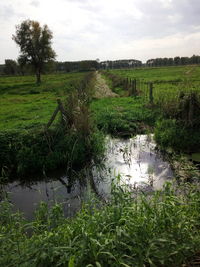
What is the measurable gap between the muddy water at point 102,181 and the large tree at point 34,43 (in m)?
37.7

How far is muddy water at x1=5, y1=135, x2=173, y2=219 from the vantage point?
614 cm

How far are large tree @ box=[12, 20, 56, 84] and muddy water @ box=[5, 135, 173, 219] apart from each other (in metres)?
37.7

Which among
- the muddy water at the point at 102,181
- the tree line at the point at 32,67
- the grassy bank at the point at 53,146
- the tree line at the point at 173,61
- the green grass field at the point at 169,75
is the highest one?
the tree line at the point at 173,61

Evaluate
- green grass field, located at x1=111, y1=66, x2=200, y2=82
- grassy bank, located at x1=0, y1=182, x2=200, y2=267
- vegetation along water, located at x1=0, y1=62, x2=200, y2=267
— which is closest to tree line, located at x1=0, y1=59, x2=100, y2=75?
green grass field, located at x1=111, y1=66, x2=200, y2=82

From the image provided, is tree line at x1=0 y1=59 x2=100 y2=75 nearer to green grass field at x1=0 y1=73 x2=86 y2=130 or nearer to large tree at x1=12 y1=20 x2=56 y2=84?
large tree at x1=12 y1=20 x2=56 y2=84

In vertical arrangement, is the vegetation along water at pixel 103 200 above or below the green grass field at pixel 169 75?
below

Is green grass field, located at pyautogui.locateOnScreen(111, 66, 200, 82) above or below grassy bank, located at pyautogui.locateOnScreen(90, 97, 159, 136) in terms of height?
above

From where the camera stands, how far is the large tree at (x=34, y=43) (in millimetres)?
40188

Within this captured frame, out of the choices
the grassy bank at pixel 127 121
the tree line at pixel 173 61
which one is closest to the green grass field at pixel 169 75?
the grassy bank at pixel 127 121

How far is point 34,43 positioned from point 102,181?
40.2 m

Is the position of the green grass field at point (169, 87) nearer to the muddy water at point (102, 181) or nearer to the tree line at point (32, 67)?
the muddy water at point (102, 181)

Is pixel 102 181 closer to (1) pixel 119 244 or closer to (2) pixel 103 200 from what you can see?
(2) pixel 103 200

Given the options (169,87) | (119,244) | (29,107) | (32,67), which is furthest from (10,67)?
(119,244)

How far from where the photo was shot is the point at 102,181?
7.11 m
